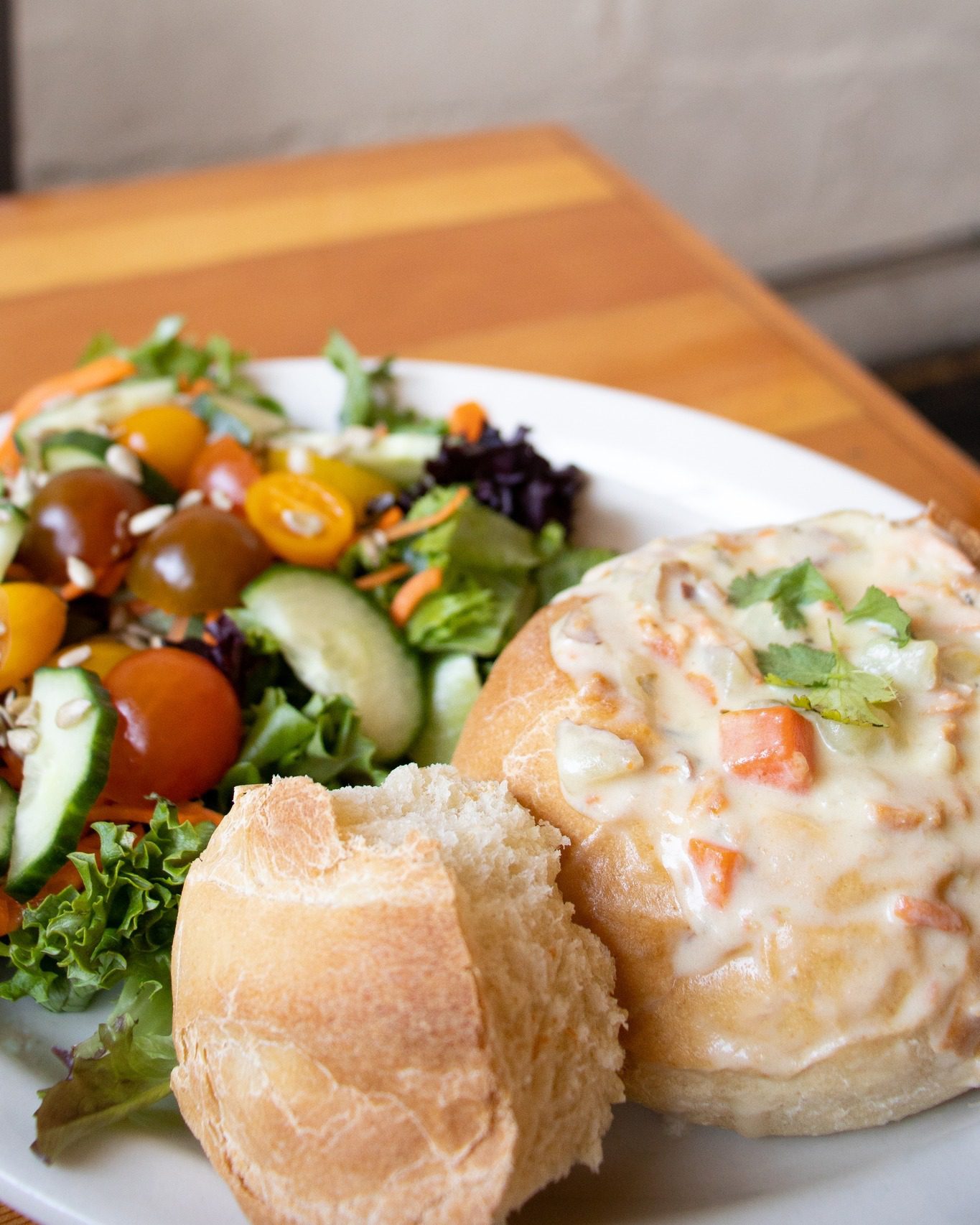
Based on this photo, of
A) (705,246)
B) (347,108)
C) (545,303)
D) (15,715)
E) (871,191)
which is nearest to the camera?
(15,715)

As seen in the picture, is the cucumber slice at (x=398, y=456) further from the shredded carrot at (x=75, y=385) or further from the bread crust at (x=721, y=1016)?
the bread crust at (x=721, y=1016)

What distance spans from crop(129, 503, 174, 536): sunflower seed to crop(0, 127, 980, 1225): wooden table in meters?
0.78

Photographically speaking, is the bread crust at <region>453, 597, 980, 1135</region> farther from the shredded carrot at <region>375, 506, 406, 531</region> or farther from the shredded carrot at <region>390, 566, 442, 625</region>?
the shredded carrot at <region>375, 506, 406, 531</region>

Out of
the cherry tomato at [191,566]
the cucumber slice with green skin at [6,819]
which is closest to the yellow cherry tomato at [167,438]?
the cherry tomato at [191,566]

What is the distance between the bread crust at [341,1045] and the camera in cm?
113

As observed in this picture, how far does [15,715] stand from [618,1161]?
113cm

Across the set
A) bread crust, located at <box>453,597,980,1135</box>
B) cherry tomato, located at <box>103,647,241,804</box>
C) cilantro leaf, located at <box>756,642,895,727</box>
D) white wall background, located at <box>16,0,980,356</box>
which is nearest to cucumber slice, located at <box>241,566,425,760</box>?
cherry tomato, located at <box>103,647,241,804</box>

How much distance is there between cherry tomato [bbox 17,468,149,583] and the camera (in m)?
2.04

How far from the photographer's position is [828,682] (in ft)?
4.66

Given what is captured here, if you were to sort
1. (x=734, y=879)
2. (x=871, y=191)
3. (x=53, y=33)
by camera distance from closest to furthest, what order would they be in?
1. (x=734, y=879)
2. (x=53, y=33)
3. (x=871, y=191)

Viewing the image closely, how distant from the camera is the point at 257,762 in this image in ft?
6.22

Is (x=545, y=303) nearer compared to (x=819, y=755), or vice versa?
(x=819, y=755)

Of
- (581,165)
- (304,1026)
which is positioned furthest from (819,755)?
(581,165)

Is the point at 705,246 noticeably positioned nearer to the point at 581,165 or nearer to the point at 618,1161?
the point at 581,165
